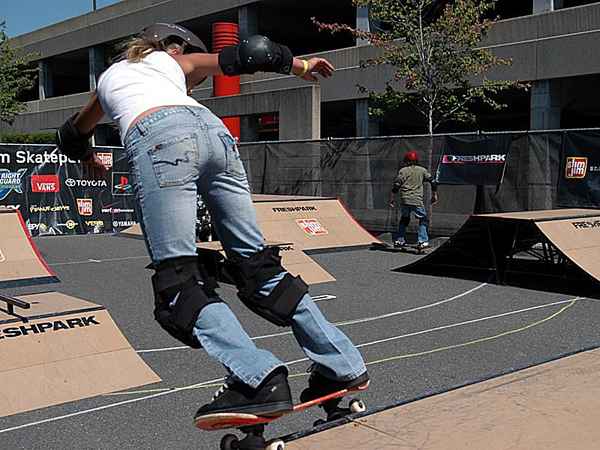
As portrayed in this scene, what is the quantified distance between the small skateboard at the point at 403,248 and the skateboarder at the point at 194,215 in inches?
424

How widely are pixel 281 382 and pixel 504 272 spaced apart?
26.0 ft

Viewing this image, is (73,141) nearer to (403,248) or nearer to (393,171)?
(403,248)

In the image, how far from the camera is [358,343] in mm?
6418

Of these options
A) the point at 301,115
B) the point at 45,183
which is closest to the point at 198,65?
the point at 45,183

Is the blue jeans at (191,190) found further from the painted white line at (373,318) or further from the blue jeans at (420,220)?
the blue jeans at (420,220)

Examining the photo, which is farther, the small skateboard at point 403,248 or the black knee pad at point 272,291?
the small skateboard at point 403,248

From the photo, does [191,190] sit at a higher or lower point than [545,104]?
lower

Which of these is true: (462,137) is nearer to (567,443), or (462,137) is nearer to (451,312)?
(451,312)

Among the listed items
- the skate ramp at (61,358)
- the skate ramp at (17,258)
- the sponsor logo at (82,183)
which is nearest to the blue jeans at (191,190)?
the skate ramp at (61,358)

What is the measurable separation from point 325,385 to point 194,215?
925mm

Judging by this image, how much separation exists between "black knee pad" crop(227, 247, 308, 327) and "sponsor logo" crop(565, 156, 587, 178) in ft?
37.7

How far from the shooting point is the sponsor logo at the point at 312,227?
13711 millimetres

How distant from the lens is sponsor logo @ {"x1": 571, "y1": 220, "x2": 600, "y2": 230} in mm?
9555

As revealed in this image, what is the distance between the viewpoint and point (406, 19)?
15.7 m
